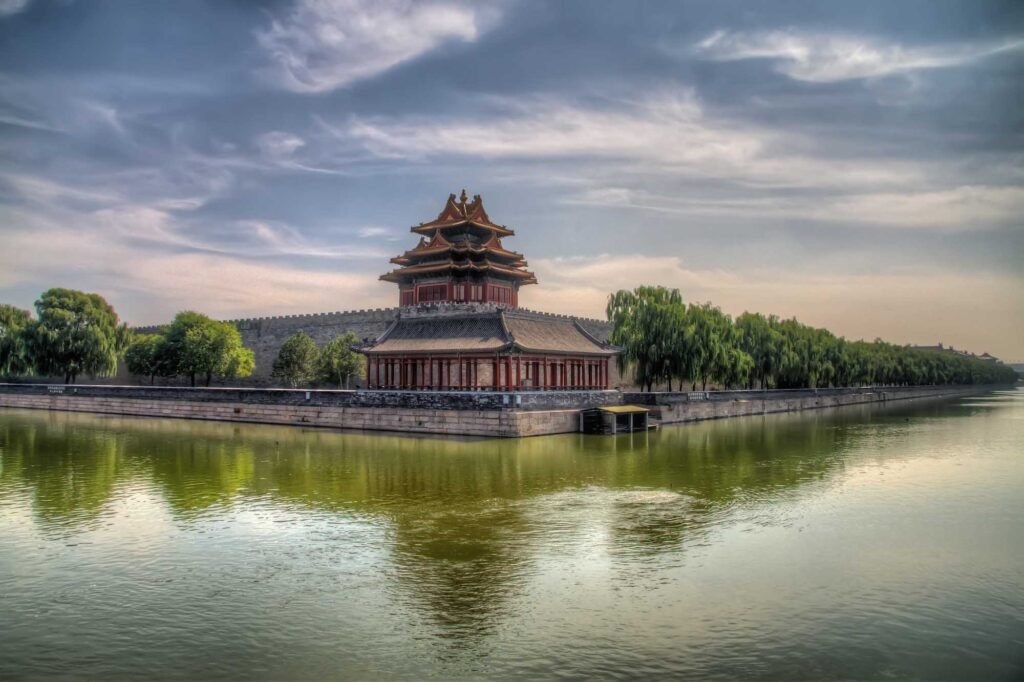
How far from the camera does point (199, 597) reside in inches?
366

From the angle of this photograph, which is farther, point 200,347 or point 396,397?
point 200,347

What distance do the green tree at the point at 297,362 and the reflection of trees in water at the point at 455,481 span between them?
13787 mm

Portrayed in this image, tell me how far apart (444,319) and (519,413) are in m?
10.5

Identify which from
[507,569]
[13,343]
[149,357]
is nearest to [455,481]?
[507,569]

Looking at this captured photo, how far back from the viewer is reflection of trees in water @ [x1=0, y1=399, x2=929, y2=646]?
1109cm

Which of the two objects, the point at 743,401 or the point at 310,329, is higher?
the point at 310,329

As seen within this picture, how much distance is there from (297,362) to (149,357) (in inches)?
357

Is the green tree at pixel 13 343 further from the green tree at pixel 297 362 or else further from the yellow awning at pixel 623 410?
the yellow awning at pixel 623 410

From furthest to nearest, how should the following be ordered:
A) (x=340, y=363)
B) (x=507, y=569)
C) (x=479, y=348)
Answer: (x=340, y=363) → (x=479, y=348) → (x=507, y=569)

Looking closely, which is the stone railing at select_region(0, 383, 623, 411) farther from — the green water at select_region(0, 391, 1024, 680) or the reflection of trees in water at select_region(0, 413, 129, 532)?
the green water at select_region(0, 391, 1024, 680)

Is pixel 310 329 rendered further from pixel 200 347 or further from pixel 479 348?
pixel 479 348

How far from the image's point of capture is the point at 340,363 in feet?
141

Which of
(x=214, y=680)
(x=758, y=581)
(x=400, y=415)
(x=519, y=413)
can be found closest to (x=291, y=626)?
(x=214, y=680)

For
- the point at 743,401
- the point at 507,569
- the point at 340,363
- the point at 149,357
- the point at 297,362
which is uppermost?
the point at 149,357
